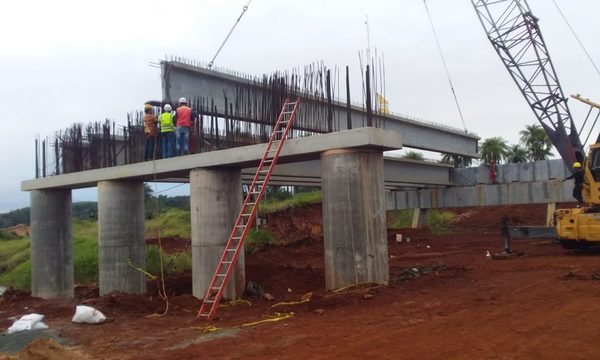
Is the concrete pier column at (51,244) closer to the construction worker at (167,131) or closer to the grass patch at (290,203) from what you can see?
the construction worker at (167,131)

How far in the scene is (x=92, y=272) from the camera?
74.8 ft

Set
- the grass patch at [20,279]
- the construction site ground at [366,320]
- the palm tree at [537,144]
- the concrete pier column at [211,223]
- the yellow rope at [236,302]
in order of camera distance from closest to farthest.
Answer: the construction site ground at [366,320] → the yellow rope at [236,302] → the concrete pier column at [211,223] → the grass patch at [20,279] → the palm tree at [537,144]

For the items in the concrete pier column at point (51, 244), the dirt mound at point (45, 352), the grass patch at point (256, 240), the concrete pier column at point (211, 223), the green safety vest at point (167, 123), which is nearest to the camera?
the dirt mound at point (45, 352)

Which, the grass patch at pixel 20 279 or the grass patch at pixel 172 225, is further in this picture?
the grass patch at pixel 172 225

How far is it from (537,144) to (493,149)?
391 centimetres

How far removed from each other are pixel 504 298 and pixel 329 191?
3767 millimetres

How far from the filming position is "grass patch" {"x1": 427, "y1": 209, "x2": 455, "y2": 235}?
33956 mm

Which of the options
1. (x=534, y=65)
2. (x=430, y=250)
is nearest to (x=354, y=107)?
(x=430, y=250)

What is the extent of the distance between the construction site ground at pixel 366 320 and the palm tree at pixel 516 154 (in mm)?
37401

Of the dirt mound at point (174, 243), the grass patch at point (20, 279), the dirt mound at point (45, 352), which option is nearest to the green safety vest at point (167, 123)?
the dirt mound at point (45, 352)

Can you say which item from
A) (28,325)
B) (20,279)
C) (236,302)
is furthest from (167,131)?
(20,279)

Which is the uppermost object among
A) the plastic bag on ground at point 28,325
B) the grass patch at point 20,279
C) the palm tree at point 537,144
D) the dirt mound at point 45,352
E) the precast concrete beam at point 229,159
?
the palm tree at point 537,144

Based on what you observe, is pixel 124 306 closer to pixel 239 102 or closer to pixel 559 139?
pixel 239 102

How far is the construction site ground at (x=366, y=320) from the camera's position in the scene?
6793 millimetres
